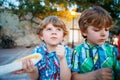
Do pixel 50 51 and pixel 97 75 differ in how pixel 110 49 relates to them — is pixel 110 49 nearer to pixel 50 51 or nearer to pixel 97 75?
pixel 97 75

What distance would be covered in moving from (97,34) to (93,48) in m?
0.12

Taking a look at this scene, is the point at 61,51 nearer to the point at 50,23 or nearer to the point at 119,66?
the point at 119,66

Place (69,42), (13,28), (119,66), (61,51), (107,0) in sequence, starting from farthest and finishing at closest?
(13,28)
(69,42)
(107,0)
(61,51)
(119,66)

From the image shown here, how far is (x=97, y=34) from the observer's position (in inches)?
51.0

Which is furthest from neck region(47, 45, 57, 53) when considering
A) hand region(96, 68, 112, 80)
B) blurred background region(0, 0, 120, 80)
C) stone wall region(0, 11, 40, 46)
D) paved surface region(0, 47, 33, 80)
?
stone wall region(0, 11, 40, 46)

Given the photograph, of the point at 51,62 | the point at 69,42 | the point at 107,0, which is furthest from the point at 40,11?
the point at 51,62

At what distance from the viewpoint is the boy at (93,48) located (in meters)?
1.31

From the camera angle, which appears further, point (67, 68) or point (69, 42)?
point (69, 42)

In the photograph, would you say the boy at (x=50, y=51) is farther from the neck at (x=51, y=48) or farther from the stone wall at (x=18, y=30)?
the stone wall at (x=18, y=30)

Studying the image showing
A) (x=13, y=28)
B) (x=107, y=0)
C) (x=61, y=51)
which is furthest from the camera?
(x=13, y=28)

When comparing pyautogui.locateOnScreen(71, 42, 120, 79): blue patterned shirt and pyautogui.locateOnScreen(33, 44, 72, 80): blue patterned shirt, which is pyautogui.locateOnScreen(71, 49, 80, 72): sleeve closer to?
pyautogui.locateOnScreen(71, 42, 120, 79): blue patterned shirt

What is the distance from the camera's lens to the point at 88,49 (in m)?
1.40

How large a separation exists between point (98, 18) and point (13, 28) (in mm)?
26298

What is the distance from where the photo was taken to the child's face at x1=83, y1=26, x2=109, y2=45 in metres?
1.28
